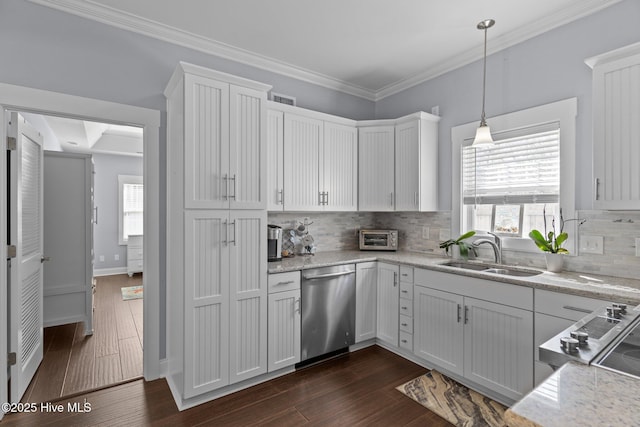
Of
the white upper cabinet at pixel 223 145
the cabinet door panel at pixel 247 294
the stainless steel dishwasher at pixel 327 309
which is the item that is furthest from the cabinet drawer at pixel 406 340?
the white upper cabinet at pixel 223 145

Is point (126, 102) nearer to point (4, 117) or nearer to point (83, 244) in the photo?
point (4, 117)

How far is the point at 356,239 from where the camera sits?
4020 millimetres

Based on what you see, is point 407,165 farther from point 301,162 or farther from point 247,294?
point 247,294

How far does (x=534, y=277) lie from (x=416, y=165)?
151cm

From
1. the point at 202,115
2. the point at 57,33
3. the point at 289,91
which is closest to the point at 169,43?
the point at 57,33

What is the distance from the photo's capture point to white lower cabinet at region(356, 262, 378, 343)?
10.4ft

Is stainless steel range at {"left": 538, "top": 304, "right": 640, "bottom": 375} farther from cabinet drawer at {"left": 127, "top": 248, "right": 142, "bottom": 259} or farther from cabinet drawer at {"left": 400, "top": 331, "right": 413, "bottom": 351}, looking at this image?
cabinet drawer at {"left": 127, "top": 248, "right": 142, "bottom": 259}

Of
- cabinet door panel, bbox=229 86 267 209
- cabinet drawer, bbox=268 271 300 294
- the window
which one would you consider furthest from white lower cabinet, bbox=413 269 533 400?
the window

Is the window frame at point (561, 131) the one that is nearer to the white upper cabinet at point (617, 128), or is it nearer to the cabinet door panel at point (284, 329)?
the white upper cabinet at point (617, 128)

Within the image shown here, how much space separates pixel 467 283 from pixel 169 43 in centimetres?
309

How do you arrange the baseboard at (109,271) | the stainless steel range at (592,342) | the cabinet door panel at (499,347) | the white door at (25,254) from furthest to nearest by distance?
the baseboard at (109,271) → the white door at (25,254) → the cabinet door panel at (499,347) → the stainless steel range at (592,342)

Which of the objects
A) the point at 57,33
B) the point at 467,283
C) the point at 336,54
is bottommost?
the point at 467,283

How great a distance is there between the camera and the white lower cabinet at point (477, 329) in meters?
2.17

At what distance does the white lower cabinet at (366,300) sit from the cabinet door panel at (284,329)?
0.67 m
